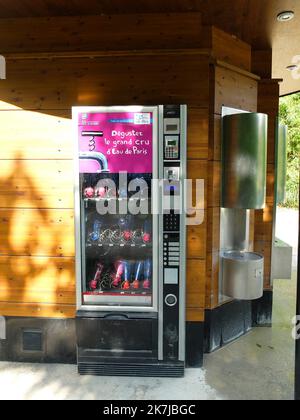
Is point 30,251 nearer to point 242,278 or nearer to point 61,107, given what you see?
point 61,107

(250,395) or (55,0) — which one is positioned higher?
(55,0)

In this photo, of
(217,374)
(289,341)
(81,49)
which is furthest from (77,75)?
(289,341)

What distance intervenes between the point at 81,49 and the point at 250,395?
2.96 m

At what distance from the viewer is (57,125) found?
2.71 m

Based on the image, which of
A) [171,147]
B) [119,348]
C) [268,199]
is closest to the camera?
[171,147]

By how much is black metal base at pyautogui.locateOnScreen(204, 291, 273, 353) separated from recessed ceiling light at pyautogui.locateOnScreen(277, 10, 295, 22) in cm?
259

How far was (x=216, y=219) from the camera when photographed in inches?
121

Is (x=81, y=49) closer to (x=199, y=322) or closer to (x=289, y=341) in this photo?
(x=199, y=322)

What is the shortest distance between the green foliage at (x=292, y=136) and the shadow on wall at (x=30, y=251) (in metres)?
11.3

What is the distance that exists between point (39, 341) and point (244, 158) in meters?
2.34
